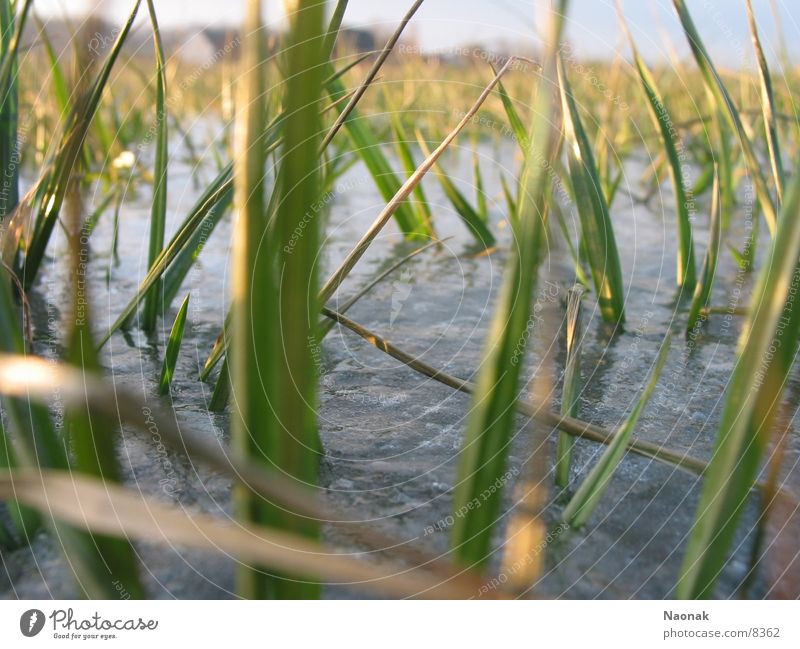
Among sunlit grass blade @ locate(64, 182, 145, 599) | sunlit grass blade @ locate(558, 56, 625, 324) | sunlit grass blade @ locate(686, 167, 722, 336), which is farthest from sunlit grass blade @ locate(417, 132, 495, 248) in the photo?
sunlit grass blade @ locate(64, 182, 145, 599)

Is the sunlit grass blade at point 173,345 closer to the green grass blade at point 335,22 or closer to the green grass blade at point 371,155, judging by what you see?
the green grass blade at point 335,22

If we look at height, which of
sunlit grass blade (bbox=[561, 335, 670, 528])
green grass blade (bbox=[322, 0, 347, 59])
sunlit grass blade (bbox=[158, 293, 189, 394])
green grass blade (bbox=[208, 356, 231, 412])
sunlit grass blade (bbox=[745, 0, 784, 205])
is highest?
green grass blade (bbox=[322, 0, 347, 59])

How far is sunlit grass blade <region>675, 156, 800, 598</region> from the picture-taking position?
11.4 inches

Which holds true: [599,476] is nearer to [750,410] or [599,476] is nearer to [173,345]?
[750,410]

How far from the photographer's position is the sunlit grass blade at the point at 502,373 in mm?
283

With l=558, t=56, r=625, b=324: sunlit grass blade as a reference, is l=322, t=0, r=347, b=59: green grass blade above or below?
above

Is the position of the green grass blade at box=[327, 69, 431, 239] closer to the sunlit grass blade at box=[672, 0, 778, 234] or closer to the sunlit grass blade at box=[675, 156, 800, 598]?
the sunlit grass blade at box=[672, 0, 778, 234]

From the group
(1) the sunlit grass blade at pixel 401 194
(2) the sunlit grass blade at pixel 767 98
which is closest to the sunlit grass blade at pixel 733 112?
→ (2) the sunlit grass blade at pixel 767 98

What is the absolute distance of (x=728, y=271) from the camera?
101 cm

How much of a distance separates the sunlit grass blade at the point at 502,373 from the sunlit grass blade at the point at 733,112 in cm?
34

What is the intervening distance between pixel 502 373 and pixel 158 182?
20.3 inches

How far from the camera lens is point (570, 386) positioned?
50 centimetres

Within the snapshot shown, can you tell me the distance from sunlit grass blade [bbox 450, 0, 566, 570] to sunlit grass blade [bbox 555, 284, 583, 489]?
6.4 inches

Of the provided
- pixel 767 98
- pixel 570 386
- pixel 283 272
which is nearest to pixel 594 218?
pixel 767 98
